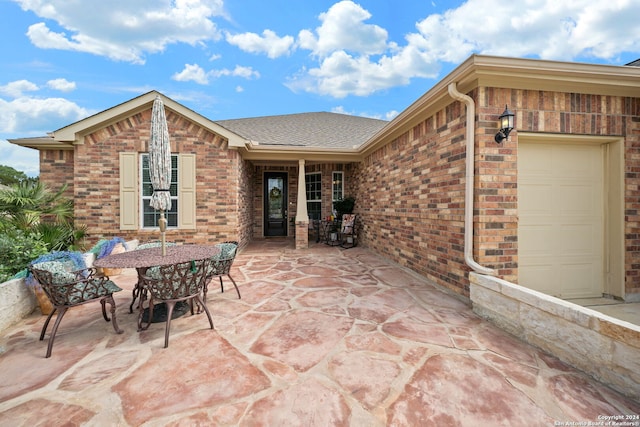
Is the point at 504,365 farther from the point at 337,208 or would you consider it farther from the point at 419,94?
the point at 337,208

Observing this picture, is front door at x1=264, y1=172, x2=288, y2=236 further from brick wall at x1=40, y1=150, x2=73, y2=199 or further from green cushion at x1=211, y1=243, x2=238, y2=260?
green cushion at x1=211, y1=243, x2=238, y2=260

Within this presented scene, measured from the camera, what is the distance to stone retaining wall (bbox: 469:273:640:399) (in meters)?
1.72

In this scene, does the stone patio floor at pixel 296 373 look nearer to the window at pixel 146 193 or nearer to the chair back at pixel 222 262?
the chair back at pixel 222 262

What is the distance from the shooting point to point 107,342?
7.96 feet

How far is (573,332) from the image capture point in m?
2.01

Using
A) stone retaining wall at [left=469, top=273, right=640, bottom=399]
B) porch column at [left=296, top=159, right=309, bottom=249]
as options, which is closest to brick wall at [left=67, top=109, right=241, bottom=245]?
porch column at [left=296, top=159, right=309, bottom=249]

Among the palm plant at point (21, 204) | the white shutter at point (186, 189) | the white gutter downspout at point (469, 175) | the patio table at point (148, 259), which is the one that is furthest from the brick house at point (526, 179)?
the palm plant at point (21, 204)

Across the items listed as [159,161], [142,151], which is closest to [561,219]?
[159,161]

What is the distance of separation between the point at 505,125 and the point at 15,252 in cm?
627

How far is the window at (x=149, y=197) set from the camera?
586 cm

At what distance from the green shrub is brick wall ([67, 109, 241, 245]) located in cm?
257

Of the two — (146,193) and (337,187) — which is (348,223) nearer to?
(337,187)

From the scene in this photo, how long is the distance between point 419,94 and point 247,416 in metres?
4.41

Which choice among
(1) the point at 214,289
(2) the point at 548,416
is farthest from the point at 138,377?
(2) the point at 548,416
